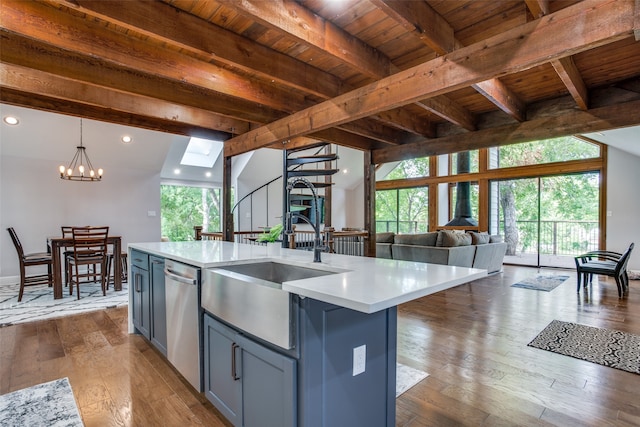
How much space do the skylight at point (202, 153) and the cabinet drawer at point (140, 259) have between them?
465 cm

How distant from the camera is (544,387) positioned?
2238 mm

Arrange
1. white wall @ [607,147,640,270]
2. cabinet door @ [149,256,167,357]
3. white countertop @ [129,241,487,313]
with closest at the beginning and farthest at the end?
white countertop @ [129,241,487,313]
cabinet door @ [149,256,167,357]
white wall @ [607,147,640,270]

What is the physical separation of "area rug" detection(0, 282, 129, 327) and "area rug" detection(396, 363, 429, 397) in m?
3.73

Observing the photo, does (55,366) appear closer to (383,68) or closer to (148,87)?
(148,87)

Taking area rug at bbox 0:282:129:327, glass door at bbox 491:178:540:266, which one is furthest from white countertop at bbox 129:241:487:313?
glass door at bbox 491:178:540:266

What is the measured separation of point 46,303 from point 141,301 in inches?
96.5

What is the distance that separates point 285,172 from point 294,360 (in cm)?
361

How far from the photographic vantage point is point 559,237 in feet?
24.0

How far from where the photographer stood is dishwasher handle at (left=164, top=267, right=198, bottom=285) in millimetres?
2079

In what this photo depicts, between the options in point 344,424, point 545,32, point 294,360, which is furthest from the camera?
point 545,32

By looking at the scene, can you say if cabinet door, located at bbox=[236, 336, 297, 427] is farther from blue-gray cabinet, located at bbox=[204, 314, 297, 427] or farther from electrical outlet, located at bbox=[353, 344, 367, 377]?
electrical outlet, located at bbox=[353, 344, 367, 377]

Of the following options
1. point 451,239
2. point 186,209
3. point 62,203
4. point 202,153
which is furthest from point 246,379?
point 186,209

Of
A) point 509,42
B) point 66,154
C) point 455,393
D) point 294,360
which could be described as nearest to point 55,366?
point 294,360

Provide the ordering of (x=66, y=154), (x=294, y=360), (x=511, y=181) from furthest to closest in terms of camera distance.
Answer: (x=511, y=181) → (x=66, y=154) → (x=294, y=360)
